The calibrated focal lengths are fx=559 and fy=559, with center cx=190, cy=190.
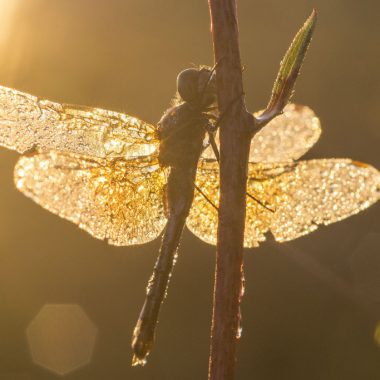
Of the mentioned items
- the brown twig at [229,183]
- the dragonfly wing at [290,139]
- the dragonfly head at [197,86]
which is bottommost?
the brown twig at [229,183]

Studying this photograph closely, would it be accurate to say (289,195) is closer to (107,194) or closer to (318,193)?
(318,193)

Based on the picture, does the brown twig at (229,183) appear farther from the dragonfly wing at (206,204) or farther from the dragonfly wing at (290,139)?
the dragonfly wing at (290,139)

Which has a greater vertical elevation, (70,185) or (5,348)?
(70,185)

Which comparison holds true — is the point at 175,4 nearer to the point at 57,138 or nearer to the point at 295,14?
the point at 295,14

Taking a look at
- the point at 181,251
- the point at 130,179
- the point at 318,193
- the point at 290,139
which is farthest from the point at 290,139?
the point at 181,251

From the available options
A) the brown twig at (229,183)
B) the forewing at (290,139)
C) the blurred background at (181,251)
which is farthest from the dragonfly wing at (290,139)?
the blurred background at (181,251)

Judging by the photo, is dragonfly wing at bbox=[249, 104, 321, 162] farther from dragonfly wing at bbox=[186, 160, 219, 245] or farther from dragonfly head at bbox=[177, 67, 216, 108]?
dragonfly head at bbox=[177, 67, 216, 108]

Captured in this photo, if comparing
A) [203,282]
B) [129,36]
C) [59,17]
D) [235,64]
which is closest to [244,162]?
[235,64]
